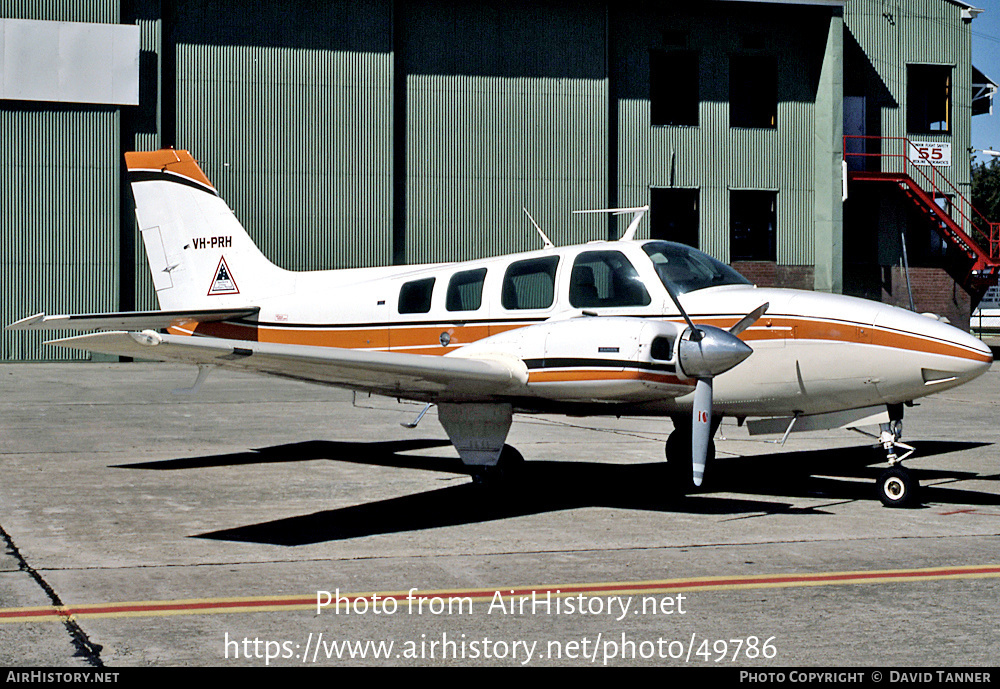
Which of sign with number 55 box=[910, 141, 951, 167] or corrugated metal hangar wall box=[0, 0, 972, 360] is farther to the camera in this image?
sign with number 55 box=[910, 141, 951, 167]

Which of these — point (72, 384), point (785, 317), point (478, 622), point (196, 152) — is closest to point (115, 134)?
point (196, 152)

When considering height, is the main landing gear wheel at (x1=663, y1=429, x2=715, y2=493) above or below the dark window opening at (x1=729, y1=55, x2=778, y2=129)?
below

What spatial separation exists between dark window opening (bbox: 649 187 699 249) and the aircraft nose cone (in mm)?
24714

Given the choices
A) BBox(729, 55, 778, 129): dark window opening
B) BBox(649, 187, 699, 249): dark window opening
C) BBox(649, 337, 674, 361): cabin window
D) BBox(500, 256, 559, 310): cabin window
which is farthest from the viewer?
BBox(729, 55, 778, 129): dark window opening

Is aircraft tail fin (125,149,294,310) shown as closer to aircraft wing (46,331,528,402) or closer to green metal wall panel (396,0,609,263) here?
aircraft wing (46,331,528,402)

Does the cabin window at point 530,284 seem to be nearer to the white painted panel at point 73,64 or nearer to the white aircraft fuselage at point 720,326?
the white aircraft fuselage at point 720,326

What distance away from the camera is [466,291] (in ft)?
37.3

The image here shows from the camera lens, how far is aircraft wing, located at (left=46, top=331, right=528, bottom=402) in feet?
26.5

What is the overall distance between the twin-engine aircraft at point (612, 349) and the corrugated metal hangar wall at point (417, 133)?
19.1 m

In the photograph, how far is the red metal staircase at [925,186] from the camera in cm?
3384

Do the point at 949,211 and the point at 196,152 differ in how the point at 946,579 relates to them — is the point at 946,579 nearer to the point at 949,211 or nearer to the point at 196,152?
the point at 196,152

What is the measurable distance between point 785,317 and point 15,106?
26294mm

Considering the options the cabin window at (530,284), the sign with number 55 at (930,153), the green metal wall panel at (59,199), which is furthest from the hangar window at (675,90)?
the cabin window at (530,284)

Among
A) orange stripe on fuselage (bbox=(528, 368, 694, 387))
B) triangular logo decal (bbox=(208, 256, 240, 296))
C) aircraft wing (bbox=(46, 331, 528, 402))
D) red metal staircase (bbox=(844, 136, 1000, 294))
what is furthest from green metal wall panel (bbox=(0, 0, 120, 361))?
orange stripe on fuselage (bbox=(528, 368, 694, 387))
